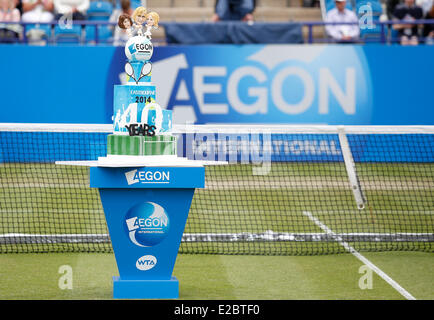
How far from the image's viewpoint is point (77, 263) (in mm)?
9008

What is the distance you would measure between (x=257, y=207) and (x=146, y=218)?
594 cm

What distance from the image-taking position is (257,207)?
1306cm

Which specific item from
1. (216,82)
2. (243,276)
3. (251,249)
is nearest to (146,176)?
(243,276)

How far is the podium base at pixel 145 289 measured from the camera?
732cm

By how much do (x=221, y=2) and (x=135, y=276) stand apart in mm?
12471

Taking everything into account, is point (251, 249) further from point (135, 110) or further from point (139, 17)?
point (139, 17)

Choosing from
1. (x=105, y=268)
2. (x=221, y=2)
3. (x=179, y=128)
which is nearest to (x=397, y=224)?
(x=179, y=128)

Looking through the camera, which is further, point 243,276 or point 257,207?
point 257,207

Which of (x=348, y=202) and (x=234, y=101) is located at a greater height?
(x=234, y=101)

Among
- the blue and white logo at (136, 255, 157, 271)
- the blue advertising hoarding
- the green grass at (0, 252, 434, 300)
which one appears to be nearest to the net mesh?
the green grass at (0, 252, 434, 300)

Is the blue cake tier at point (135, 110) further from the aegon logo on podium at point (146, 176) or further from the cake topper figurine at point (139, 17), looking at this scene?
the cake topper figurine at point (139, 17)
